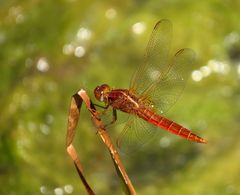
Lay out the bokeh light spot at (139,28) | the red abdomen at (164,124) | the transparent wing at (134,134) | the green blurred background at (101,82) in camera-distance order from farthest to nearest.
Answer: the bokeh light spot at (139,28), the green blurred background at (101,82), the red abdomen at (164,124), the transparent wing at (134,134)

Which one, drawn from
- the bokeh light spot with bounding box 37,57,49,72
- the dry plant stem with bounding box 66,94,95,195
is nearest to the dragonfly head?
the dry plant stem with bounding box 66,94,95,195

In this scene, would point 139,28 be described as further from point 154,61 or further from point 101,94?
point 101,94

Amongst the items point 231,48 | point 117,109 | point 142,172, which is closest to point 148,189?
point 142,172

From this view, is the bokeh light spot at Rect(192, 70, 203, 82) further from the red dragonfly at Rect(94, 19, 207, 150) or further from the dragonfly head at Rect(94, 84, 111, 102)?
the dragonfly head at Rect(94, 84, 111, 102)

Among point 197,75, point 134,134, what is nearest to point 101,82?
point 197,75

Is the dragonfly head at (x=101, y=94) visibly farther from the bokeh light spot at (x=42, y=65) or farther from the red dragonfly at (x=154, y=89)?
the bokeh light spot at (x=42, y=65)

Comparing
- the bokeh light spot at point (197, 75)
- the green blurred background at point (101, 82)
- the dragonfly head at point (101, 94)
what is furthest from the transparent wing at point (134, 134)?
the bokeh light spot at point (197, 75)

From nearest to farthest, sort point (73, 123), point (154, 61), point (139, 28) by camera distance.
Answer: point (73, 123)
point (154, 61)
point (139, 28)
